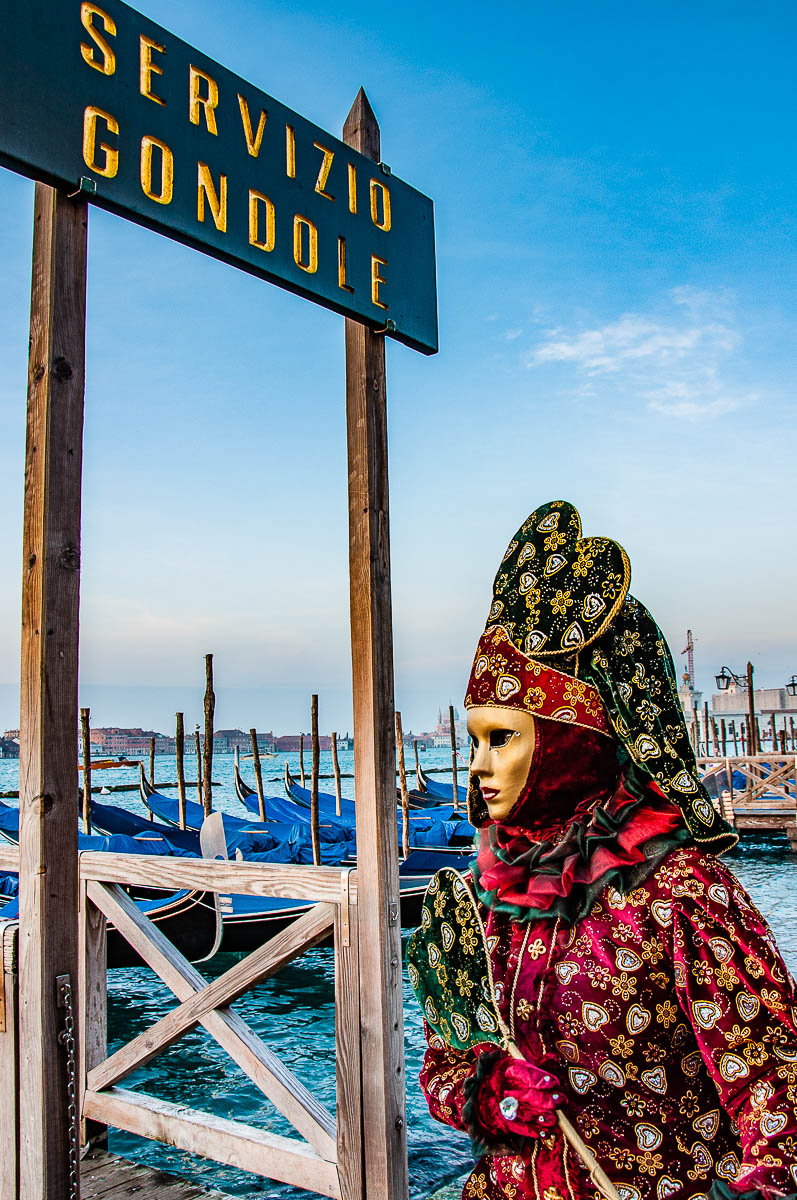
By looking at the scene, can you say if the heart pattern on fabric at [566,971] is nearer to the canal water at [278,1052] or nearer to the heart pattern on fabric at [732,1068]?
the heart pattern on fabric at [732,1068]

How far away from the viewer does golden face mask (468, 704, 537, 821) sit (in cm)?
172

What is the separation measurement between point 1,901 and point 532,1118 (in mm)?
9394

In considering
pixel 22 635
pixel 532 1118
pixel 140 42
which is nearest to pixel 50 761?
pixel 22 635

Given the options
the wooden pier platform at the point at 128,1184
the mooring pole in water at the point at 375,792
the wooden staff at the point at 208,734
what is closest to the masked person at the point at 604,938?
the mooring pole in water at the point at 375,792

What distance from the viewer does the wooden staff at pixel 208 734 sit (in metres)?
15.5

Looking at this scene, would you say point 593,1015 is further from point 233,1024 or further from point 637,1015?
point 233,1024

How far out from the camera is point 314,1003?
903 centimetres

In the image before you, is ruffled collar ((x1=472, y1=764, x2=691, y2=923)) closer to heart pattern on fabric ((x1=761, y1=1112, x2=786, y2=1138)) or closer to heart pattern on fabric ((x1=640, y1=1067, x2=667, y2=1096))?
heart pattern on fabric ((x1=640, y1=1067, x2=667, y2=1096))

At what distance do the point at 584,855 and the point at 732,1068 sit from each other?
0.39m

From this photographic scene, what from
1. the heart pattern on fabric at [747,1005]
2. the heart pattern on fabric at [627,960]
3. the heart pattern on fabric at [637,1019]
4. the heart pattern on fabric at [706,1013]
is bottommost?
the heart pattern on fabric at [637,1019]

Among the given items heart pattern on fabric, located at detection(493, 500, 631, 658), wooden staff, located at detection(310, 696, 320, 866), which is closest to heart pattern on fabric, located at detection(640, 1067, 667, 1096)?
heart pattern on fabric, located at detection(493, 500, 631, 658)

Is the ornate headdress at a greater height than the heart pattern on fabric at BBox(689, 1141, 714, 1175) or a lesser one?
greater

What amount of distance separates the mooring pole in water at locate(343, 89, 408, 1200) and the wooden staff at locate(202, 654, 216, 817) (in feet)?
43.1

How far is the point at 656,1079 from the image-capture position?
1550 millimetres
